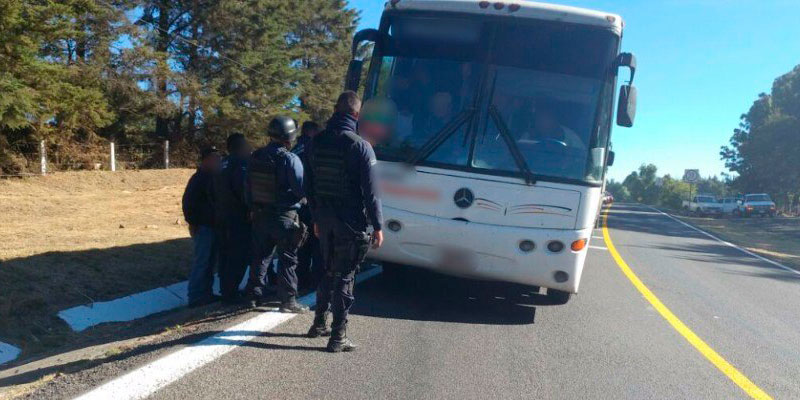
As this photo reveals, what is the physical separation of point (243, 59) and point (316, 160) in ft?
97.2

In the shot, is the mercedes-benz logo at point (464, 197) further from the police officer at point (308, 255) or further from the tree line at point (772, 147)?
the tree line at point (772, 147)

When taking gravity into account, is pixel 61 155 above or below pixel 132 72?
below

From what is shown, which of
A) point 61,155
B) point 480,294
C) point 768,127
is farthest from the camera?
point 768,127

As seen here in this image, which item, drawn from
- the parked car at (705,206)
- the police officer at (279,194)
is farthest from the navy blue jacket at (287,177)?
the parked car at (705,206)

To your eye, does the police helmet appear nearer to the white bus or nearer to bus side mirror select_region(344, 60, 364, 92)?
the white bus

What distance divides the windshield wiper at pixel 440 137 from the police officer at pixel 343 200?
1424 mm

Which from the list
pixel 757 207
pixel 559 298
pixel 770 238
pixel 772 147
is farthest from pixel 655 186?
pixel 559 298

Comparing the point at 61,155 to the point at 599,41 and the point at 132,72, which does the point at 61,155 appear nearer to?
the point at 132,72

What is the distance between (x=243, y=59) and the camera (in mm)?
32188

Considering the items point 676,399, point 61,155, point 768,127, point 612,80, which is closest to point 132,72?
point 61,155

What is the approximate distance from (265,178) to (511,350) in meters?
2.59

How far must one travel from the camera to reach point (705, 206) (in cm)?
4544

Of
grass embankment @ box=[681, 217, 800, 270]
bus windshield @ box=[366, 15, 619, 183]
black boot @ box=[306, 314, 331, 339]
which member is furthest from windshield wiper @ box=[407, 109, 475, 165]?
grass embankment @ box=[681, 217, 800, 270]

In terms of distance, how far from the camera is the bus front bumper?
571cm
